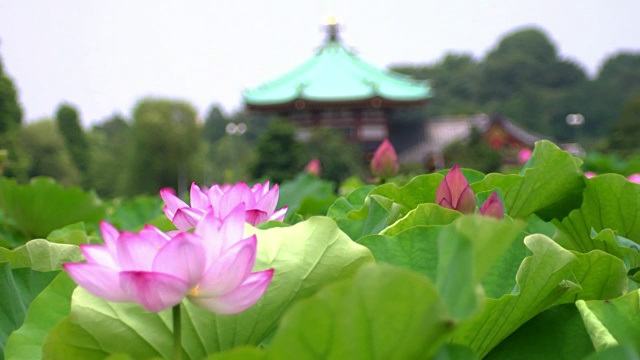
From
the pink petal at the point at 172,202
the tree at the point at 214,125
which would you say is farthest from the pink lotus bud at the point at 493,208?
the tree at the point at 214,125

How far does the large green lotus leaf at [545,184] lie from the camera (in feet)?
2.77

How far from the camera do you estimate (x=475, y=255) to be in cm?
34

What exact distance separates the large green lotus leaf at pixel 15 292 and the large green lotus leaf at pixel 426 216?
27 centimetres

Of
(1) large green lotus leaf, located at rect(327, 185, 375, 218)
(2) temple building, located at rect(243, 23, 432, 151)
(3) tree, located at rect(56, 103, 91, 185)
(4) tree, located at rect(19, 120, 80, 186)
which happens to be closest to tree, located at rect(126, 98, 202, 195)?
(4) tree, located at rect(19, 120, 80, 186)

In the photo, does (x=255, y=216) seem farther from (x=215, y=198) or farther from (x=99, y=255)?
(x=99, y=255)

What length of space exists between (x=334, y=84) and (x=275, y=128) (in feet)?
23.4

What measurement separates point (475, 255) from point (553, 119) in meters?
36.6

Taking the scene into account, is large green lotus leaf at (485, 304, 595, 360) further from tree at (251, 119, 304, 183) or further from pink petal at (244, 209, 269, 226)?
tree at (251, 119, 304, 183)

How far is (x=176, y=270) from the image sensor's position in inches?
15.5

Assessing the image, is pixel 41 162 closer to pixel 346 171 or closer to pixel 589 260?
pixel 346 171

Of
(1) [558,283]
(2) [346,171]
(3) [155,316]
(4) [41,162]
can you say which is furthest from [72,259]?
(4) [41,162]

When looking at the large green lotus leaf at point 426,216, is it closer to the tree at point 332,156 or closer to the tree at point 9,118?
the tree at point 332,156

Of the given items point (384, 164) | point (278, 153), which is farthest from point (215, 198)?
point (278, 153)

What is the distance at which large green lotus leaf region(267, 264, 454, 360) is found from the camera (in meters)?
0.32
